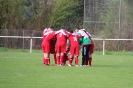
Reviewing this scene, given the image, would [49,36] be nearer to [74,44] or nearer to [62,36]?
[62,36]

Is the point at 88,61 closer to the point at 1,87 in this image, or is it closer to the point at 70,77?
the point at 70,77

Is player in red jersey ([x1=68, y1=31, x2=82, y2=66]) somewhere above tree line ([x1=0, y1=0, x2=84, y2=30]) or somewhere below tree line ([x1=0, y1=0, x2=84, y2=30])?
below

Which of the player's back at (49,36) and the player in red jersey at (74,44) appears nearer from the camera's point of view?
the player in red jersey at (74,44)

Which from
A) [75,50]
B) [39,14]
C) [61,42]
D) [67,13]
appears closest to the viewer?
[61,42]

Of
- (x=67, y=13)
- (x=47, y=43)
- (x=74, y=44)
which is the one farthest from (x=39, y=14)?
(x=74, y=44)

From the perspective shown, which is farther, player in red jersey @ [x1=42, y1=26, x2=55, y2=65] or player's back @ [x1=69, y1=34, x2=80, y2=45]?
player in red jersey @ [x1=42, y1=26, x2=55, y2=65]

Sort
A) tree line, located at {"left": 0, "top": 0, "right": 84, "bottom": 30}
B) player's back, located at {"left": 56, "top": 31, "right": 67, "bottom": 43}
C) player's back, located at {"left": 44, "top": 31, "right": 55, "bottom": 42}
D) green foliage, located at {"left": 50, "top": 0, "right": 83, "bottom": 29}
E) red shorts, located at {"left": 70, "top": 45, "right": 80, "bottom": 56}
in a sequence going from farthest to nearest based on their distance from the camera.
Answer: green foliage, located at {"left": 50, "top": 0, "right": 83, "bottom": 29}, tree line, located at {"left": 0, "top": 0, "right": 84, "bottom": 30}, player's back, located at {"left": 44, "top": 31, "right": 55, "bottom": 42}, red shorts, located at {"left": 70, "top": 45, "right": 80, "bottom": 56}, player's back, located at {"left": 56, "top": 31, "right": 67, "bottom": 43}

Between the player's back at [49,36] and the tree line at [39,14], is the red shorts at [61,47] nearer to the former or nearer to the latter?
the player's back at [49,36]

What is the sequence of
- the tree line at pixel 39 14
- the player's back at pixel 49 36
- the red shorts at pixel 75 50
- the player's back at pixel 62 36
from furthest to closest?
the tree line at pixel 39 14 → the player's back at pixel 49 36 → the red shorts at pixel 75 50 → the player's back at pixel 62 36

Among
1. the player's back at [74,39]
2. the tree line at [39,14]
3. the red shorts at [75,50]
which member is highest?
the tree line at [39,14]

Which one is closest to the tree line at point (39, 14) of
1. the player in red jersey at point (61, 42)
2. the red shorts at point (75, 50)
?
the player in red jersey at point (61, 42)

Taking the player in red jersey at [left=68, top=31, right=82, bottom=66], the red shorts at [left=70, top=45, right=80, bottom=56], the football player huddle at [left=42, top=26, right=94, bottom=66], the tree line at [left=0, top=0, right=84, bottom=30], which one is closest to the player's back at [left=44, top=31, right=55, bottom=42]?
the football player huddle at [left=42, top=26, right=94, bottom=66]

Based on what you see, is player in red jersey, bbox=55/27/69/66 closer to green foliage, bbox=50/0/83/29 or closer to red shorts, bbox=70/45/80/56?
red shorts, bbox=70/45/80/56

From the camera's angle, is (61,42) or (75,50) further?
(75,50)
